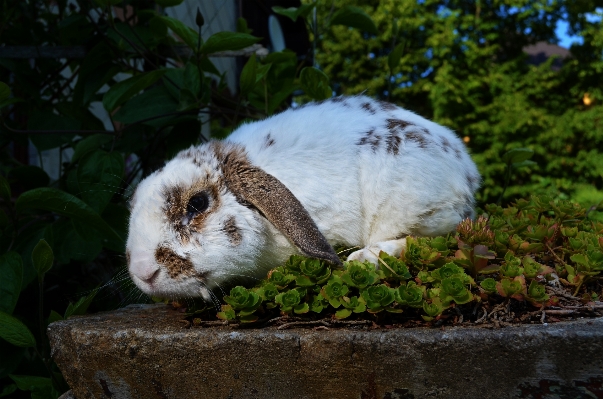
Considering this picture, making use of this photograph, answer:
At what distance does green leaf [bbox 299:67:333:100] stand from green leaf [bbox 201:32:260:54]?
1.63ft

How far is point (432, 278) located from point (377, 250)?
414mm

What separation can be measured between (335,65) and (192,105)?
55.5 feet

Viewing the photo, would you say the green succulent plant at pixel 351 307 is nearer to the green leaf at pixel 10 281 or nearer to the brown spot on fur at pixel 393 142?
the brown spot on fur at pixel 393 142

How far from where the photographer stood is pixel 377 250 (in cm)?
238

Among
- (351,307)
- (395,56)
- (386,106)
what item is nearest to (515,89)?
(395,56)

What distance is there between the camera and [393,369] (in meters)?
1.72

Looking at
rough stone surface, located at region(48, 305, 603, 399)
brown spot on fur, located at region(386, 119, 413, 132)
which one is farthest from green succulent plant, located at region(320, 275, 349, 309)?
brown spot on fur, located at region(386, 119, 413, 132)

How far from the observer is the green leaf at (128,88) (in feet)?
9.56

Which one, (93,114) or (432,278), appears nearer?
(432,278)

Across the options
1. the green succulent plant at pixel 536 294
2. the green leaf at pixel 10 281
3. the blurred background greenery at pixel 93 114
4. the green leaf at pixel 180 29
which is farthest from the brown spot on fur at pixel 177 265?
the green leaf at pixel 180 29

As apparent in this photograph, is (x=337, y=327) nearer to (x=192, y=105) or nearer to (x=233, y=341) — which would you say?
(x=233, y=341)

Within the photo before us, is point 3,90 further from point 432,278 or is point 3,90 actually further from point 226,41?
point 432,278

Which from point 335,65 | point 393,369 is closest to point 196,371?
point 393,369

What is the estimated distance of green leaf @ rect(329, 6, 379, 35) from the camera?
348cm
